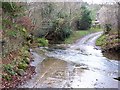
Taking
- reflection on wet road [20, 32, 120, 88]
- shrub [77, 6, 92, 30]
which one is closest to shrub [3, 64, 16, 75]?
reflection on wet road [20, 32, 120, 88]

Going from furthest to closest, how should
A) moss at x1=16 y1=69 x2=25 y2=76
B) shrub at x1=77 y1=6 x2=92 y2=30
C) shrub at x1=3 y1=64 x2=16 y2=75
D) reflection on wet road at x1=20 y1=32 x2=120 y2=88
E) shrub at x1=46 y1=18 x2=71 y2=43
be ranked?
shrub at x1=77 y1=6 x2=92 y2=30 < shrub at x1=46 y1=18 x2=71 y2=43 < moss at x1=16 y1=69 x2=25 y2=76 < shrub at x1=3 y1=64 x2=16 y2=75 < reflection on wet road at x1=20 y1=32 x2=120 y2=88

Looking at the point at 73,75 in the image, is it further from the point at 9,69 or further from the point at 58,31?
the point at 58,31

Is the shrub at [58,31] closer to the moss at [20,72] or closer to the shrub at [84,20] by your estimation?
the shrub at [84,20]

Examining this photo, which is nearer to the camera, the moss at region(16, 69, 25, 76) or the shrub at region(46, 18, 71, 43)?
the moss at region(16, 69, 25, 76)

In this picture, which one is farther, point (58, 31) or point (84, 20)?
point (84, 20)

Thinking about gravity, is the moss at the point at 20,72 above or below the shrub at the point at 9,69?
below

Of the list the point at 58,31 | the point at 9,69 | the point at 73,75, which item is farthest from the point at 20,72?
the point at 58,31

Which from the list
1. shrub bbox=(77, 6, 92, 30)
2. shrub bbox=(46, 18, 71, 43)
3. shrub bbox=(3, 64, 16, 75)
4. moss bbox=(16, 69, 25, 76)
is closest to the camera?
shrub bbox=(3, 64, 16, 75)

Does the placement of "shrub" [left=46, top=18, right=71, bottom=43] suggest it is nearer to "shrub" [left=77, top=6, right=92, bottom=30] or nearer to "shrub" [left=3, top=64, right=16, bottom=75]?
"shrub" [left=77, top=6, right=92, bottom=30]

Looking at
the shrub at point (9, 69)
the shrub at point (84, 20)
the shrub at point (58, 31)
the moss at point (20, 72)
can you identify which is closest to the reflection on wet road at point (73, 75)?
the moss at point (20, 72)

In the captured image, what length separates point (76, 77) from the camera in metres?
17.5

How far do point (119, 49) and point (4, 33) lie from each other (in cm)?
1610

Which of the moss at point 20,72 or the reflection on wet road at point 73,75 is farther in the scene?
the moss at point 20,72

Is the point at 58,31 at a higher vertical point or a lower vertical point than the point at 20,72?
lower
